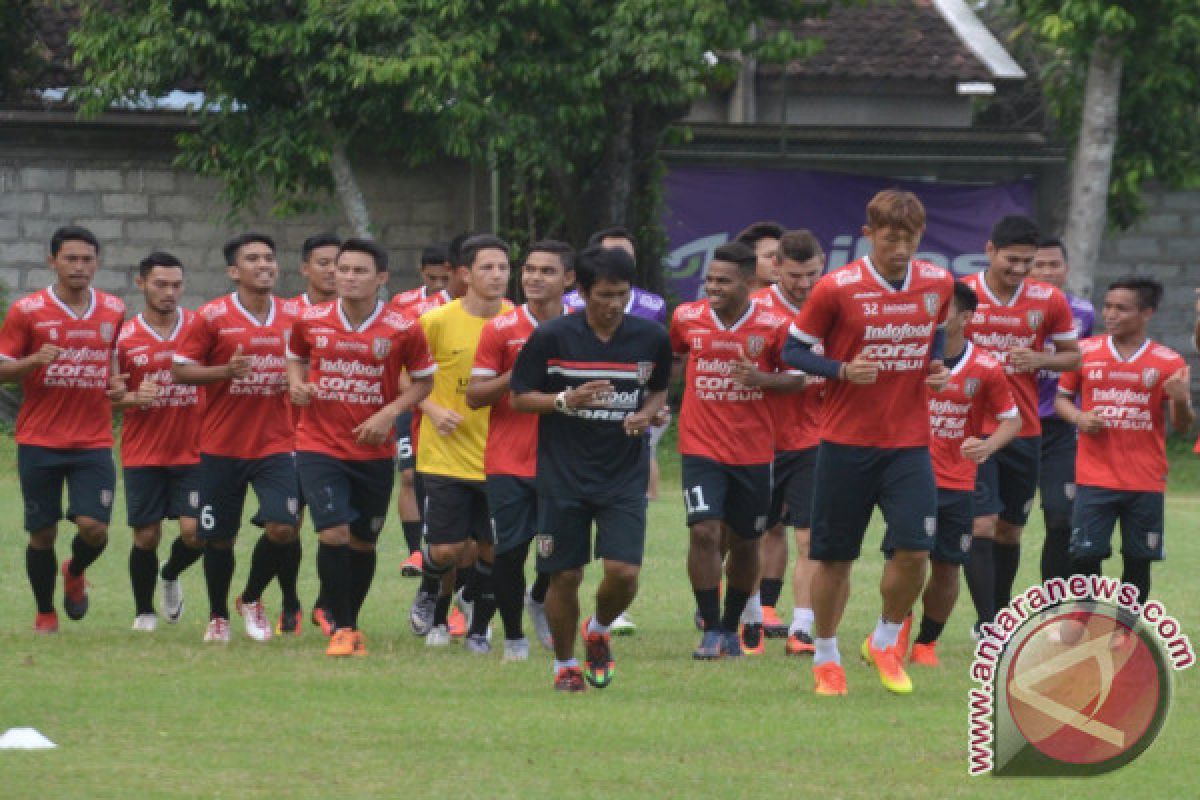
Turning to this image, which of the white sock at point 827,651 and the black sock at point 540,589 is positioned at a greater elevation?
the white sock at point 827,651

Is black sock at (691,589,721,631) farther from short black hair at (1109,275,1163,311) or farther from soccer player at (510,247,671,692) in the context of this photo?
short black hair at (1109,275,1163,311)

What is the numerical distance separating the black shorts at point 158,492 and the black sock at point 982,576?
4.37 meters

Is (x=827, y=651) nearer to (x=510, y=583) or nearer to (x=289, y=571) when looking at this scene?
(x=510, y=583)

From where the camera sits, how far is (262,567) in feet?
43.8

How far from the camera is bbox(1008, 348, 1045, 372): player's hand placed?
42.6 feet

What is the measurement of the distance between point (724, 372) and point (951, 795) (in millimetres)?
4566

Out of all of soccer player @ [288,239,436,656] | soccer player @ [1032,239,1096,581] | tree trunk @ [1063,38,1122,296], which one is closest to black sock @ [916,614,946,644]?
soccer player @ [1032,239,1096,581]

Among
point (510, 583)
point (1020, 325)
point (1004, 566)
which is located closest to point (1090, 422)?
point (1020, 325)

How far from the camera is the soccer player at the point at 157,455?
45.3 ft

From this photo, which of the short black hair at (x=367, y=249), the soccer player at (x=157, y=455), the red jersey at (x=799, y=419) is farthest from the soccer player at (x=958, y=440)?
the soccer player at (x=157, y=455)

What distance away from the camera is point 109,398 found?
13.6 meters

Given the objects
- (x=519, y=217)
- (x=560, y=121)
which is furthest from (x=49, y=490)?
(x=519, y=217)

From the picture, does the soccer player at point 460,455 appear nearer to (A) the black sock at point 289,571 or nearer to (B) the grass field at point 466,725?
(B) the grass field at point 466,725

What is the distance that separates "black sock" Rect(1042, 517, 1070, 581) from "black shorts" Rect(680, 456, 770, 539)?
2.44m
